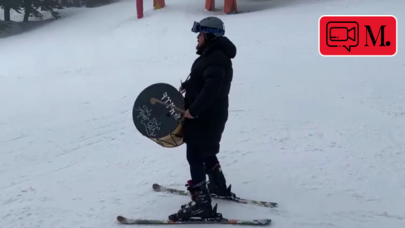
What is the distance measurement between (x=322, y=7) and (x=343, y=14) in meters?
2.65

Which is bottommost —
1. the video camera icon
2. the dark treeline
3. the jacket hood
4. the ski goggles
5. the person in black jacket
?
the dark treeline

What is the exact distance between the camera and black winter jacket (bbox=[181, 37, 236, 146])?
3.96 m

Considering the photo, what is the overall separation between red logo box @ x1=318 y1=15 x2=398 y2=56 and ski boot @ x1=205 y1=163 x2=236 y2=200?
7110 millimetres

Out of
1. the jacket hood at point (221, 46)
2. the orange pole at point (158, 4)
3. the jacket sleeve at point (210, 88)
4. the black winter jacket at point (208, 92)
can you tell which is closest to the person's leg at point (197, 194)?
the black winter jacket at point (208, 92)

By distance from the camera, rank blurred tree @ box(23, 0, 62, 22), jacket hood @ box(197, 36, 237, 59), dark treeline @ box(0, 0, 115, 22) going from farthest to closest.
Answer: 1. blurred tree @ box(23, 0, 62, 22)
2. dark treeline @ box(0, 0, 115, 22)
3. jacket hood @ box(197, 36, 237, 59)

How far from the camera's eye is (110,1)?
Result: 29.0 m

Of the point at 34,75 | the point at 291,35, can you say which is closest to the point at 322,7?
the point at 291,35

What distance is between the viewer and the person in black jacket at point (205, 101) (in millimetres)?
3979

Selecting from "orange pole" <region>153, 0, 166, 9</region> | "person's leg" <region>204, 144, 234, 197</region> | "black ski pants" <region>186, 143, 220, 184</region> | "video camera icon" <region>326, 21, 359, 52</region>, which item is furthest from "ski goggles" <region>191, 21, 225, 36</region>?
"orange pole" <region>153, 0, 166, 9</region>

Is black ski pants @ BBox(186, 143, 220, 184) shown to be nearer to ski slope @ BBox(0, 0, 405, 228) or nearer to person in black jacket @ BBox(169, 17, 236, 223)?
person in black jacket @ BBox(169, 17, 236, 223)

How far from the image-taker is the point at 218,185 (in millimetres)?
4660

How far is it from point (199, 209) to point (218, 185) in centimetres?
44

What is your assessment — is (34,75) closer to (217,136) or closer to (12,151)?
(12,151)

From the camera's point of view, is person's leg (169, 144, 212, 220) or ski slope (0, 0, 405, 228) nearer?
A: person's leg (169, 144, 212, 220)
